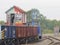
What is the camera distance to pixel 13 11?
3334cm

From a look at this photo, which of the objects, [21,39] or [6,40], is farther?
[21,39]

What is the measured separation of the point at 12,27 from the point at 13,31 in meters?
0.38

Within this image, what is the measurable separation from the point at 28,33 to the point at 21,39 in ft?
5.21

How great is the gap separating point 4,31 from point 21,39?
3.43m

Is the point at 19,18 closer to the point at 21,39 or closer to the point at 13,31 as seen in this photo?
the point at 21,39

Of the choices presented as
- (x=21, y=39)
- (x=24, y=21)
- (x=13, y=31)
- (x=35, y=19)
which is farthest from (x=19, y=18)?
(x=13, y=31)

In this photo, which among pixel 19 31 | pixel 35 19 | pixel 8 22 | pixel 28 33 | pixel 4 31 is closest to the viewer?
pixel 4 31

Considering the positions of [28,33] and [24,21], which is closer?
[28,33]

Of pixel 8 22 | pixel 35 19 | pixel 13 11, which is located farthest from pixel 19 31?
pixel 35 19

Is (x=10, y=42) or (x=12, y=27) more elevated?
(x=12, y=27)

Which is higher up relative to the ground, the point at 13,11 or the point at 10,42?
the point at 13,11

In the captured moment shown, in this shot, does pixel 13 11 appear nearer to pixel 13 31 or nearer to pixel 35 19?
pixel 35 19

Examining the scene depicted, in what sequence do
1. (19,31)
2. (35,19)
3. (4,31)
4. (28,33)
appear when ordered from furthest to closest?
(35,19) < (28,33) < (19,31) < (4,31)

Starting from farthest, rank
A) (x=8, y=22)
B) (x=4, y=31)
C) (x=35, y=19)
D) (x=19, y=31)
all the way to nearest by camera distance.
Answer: (x=35, y=19), (x=8, y=22), (x=19, y=31), (x=4, y=31)
